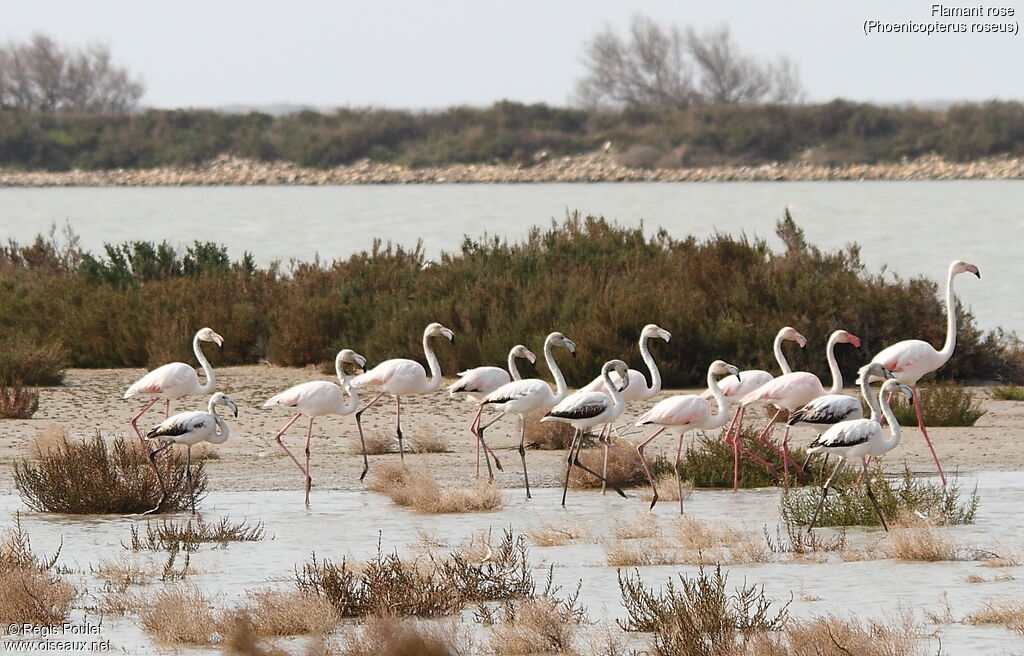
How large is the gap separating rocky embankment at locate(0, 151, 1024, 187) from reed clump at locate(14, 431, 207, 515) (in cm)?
7422

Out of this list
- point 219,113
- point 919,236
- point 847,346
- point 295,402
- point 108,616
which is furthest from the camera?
point 219,113

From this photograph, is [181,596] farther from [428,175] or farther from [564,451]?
[428,175]

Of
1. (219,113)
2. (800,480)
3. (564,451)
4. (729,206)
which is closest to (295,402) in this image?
(564,451)

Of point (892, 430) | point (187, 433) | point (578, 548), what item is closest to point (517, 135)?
point (187, 433)

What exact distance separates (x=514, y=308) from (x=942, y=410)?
18.2 feet

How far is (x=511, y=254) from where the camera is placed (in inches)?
853

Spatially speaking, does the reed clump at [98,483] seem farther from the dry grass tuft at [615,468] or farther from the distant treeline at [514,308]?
the distant treeline at [514,308]

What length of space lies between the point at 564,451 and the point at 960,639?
23.9ft

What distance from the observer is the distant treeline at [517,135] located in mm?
85875

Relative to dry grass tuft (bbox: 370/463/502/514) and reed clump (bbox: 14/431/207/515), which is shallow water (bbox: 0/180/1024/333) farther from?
reed clump (bbox: 14/431/207/515)

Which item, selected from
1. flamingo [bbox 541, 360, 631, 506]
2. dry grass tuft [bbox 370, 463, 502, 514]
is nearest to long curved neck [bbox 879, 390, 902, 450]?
flamingo [bbox 541, 360, 631, 506]

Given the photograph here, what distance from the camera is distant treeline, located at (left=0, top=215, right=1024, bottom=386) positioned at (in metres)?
18.2

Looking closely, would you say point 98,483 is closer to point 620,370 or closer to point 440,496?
point 440,496

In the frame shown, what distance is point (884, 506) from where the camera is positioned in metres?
11.5
